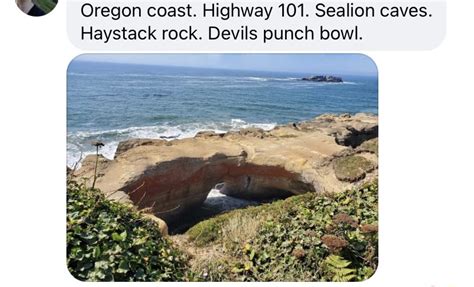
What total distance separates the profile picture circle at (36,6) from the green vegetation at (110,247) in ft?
4.92

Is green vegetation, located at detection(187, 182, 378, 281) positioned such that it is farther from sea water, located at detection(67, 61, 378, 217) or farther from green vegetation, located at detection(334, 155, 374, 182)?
green vegetation, located at detection(334, 155, 374, 182)

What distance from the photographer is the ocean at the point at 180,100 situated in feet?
17.2

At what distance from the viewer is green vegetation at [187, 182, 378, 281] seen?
4.55m

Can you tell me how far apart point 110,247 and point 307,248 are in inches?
68.9

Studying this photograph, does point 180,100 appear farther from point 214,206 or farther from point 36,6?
point 214,206

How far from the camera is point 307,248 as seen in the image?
4.79 m

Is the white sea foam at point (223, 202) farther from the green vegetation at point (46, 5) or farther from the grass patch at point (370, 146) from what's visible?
the green vegetation at point (46, 5)

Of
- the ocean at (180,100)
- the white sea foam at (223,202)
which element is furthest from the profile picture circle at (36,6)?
the white sea foam at (223,202)

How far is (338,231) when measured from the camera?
16.0ft

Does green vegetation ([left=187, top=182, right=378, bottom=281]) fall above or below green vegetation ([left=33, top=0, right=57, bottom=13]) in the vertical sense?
below

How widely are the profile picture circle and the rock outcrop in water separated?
8.41 ft

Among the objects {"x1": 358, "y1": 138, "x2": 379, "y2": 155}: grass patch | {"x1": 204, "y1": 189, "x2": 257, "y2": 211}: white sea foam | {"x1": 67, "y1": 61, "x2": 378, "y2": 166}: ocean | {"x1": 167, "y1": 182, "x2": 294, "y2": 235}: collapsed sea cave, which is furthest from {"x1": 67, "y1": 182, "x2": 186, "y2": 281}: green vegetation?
{"x1": 204, "y1": 189, "x2": 257, "y2": 211}: white sea foam

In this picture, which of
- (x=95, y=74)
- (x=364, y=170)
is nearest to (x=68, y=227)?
(x=95, y=74)

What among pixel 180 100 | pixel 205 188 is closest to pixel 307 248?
pixel 180 100
